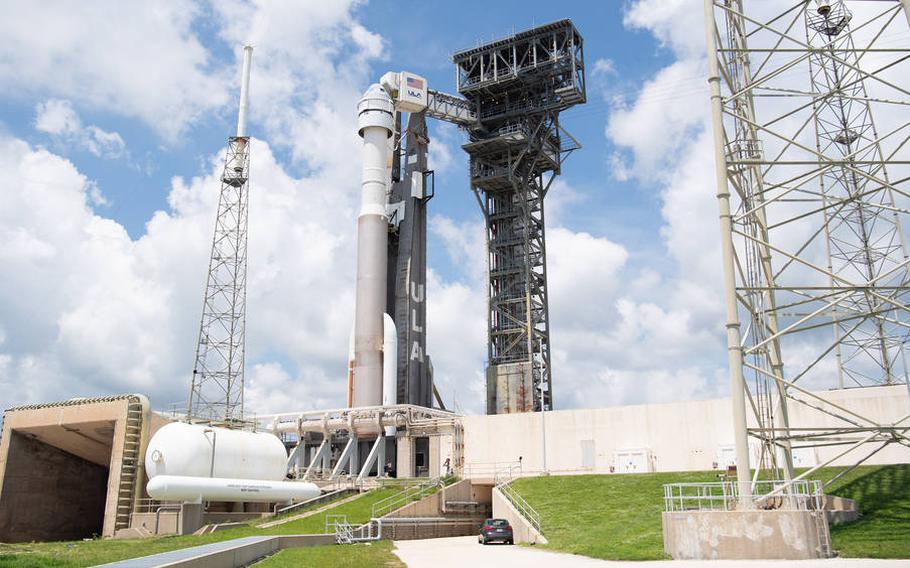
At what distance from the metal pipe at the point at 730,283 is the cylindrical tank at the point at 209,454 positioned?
26983mm

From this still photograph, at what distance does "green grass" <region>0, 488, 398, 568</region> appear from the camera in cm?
1851

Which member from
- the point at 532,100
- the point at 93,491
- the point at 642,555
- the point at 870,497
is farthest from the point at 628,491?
the point at 532,100

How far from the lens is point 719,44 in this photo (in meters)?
25.0

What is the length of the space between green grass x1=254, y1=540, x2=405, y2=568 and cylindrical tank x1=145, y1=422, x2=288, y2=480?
47.3ft

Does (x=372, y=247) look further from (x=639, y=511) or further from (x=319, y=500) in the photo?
(x=639, y=511)

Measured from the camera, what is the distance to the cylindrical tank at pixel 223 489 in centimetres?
3641

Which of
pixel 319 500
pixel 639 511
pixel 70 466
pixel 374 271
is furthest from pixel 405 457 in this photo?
pixel 639 511

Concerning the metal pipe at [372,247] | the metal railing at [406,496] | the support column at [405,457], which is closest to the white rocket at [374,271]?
the metal pipe at [372,247]

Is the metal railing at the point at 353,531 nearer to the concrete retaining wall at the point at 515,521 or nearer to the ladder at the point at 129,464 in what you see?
the concrete retaining wall at the point at 515,521

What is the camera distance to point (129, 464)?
41750mm

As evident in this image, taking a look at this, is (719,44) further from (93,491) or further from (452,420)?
(93,491)

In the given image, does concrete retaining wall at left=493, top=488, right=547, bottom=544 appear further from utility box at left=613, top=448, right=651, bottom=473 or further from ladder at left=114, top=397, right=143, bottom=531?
ladder at left=114, top=397, right=143, bottom=531

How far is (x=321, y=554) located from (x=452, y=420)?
1142 inches

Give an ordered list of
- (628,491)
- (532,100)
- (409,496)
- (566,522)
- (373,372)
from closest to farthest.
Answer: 1. (566,522)
2. (628,491)
3. (409,496)
4. (373,372)
5. (532,100)
